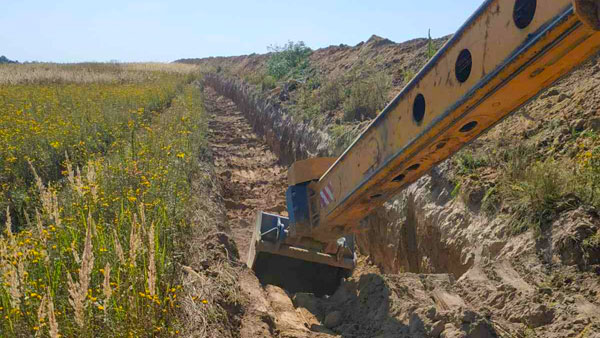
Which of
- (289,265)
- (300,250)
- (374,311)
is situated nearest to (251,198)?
(289,265)

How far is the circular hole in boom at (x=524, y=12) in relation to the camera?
2.33 metres

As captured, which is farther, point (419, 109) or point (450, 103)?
point (419, 109)

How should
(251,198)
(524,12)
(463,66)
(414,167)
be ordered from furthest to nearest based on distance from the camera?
(251,198), (414,167), (463,66), (524,12)

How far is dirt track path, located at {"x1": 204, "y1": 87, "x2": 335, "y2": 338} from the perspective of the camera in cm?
462

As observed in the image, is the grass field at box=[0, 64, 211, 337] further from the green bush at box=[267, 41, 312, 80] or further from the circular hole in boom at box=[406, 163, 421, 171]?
the green bush at box=[267, 41, 312, 80]

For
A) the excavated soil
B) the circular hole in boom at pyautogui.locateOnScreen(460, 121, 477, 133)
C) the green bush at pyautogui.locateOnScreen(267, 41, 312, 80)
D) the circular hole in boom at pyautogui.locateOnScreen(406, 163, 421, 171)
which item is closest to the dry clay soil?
the excavated soil

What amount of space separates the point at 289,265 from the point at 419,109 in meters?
3.54

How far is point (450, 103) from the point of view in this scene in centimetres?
296

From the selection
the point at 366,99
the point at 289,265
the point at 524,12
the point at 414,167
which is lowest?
the point at 289,265

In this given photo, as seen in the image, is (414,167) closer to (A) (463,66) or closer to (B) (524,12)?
(A) (463,66)

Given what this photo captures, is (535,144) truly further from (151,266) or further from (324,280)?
(151,266)

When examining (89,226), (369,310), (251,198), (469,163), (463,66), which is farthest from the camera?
(251,198)

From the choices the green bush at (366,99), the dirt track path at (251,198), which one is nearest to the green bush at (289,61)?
the dirt track path at (251,198)

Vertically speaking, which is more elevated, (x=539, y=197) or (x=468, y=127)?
(x=468, y=127)
